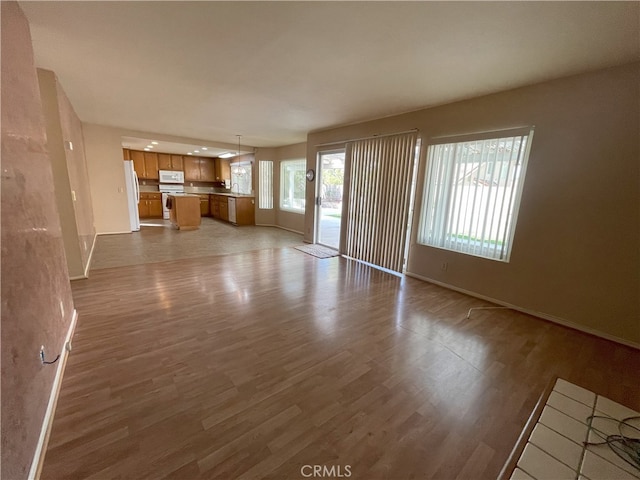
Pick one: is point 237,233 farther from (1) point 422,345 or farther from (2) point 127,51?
(1) point 422,345

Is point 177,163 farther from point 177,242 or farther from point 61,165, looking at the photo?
point 61,165

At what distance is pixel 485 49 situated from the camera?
6.63 ft

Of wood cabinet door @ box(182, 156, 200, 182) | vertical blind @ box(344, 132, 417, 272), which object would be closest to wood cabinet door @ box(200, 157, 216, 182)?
wood cabinet door @ box(182, 156, 200, 182)

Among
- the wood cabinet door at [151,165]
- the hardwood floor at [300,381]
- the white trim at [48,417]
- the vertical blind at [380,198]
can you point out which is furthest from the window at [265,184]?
the white trim at [48,417]

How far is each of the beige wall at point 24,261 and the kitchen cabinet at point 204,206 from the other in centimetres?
827

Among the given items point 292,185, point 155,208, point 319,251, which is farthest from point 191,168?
point 319,251

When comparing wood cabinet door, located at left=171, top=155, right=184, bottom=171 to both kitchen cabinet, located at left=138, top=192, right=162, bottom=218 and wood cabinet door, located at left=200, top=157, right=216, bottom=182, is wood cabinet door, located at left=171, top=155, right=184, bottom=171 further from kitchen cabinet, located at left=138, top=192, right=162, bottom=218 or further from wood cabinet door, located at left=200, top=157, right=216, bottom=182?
kitchen cabinet, located at left=138, top=192, right=162, bottom=218

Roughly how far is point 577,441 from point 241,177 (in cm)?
941

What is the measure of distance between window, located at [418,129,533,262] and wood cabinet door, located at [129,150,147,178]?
923 centimetres

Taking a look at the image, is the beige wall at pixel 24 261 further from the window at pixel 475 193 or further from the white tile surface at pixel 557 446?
the window at pixel 475 193

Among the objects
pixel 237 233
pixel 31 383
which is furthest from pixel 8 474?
pixel 237 233

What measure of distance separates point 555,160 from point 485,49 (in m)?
1.41

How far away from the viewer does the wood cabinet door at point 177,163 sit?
30.4 ft

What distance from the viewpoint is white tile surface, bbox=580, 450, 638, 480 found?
1.29 m
